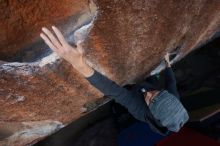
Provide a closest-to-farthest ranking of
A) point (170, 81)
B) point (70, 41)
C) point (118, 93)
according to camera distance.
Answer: point (70, 41)
point (118, 93)
point (170, 81)

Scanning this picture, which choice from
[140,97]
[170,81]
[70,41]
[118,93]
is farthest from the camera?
[170,81]

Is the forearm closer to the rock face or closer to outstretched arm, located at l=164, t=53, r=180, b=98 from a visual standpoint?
the rock face

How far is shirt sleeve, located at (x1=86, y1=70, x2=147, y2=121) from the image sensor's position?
1162mm

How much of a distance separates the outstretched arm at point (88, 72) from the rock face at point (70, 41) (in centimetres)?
8

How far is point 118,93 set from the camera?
4.00ft

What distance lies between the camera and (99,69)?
127 cm

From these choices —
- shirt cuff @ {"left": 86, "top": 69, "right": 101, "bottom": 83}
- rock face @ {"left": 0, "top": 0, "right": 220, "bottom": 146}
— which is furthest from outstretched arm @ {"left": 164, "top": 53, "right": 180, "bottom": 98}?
shirt cuff @ {"left": 86, "top": 69, "right": 101, "bottom": 83}

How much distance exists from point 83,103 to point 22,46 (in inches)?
15.6

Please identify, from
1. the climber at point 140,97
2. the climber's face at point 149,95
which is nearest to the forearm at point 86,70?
the climber at point 140,97

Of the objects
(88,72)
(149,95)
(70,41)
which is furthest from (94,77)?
(149,95)

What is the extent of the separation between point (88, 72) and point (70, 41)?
117 mm

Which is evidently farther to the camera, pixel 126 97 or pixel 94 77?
pixel 126 97

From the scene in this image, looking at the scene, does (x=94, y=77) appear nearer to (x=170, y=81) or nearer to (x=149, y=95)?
(x=149, y=95)

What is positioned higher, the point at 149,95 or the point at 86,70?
the point at 86,70
